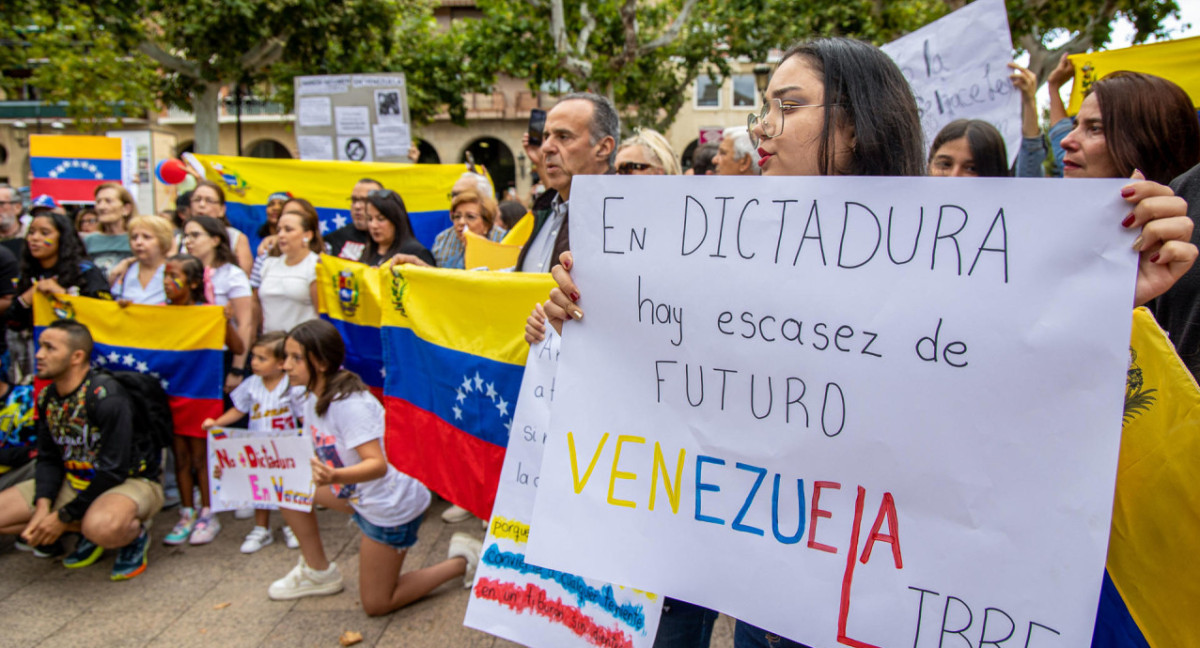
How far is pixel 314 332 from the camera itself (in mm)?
3326

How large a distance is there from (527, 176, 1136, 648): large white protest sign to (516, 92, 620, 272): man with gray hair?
3.08 feet

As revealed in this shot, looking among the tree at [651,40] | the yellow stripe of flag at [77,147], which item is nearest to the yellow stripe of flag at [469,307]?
the yellow stripe of flag at [77,147]

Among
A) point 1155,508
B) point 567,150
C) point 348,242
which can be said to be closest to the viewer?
point 1155,508

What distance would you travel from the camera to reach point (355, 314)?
4.21 metres

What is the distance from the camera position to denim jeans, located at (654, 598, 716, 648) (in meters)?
1.80

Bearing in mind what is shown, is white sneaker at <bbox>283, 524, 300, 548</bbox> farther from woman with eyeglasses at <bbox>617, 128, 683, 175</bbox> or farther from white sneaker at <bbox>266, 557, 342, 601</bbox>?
woman with eyeglasses at <bbox>617, 128, 683, 175</bbox>

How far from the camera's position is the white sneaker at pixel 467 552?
11.4 ft

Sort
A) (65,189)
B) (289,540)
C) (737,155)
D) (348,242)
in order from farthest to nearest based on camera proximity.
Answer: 1. (65,189)
2. (348,242)
3. (289,540)
4. (737,155)

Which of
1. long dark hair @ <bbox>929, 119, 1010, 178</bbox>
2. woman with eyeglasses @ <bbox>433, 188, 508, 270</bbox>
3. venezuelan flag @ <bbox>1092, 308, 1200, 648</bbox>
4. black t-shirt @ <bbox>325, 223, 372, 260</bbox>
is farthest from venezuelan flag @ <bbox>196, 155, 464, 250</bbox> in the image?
venezuelan flag @ <bbox>1092, 308, 1200, 648</bbox>

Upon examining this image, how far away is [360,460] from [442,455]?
23.1 inches

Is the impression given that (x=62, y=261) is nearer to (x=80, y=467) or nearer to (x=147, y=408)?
(x=147, y=408)

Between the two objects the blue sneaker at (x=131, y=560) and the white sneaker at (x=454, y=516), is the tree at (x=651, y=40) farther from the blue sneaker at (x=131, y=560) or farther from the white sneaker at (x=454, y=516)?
the blue sneaker at (x=131, y=560)

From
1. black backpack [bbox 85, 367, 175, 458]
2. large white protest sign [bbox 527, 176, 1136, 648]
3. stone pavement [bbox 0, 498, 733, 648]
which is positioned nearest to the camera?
large white protest sign [bbox 527, 176, 1136, 648]

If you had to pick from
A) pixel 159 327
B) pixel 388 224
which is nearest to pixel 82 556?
pixel 159 327
